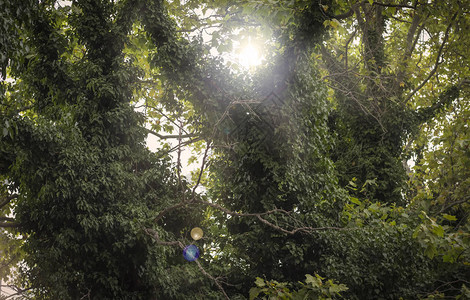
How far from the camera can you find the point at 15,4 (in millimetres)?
4434

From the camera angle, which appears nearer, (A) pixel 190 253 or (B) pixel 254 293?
(B) pixel 254 293

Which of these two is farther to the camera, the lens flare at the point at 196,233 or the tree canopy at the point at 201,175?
the lens flare at the point at 196,233

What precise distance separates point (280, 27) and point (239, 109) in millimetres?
1729

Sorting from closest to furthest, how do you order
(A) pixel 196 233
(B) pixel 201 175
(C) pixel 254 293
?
(C) pixel 254 293 → (B) pixel 201 175 → (A) pixel 196 233

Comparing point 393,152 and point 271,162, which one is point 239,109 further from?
point 393,152

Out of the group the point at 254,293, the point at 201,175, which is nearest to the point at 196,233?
the point at 201,175

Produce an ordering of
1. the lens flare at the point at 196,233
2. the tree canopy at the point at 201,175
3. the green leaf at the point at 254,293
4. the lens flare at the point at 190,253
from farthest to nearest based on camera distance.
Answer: the lens flare at the point at 196,233 < the lens flare at the point at 190,253 < the tree canopy at the point at 201,175 < the green leaf at the point at 254,293

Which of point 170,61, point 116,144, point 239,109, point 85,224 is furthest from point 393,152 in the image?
point 85,224

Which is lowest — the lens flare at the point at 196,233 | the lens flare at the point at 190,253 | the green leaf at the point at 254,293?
the green leaf at the point at 254,293

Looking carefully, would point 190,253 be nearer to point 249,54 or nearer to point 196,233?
point 196,233

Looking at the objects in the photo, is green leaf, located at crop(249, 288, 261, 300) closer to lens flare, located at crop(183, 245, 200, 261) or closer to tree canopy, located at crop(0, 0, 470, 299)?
tree canopy, located at crop(0, 0, 470, 299)

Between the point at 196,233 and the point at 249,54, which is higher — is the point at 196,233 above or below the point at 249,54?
below

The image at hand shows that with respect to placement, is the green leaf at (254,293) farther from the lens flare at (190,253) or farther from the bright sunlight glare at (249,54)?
the bright sunlight glare at (249,54)

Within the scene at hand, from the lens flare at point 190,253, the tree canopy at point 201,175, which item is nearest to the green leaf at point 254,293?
the tree canopy at point 201,175
